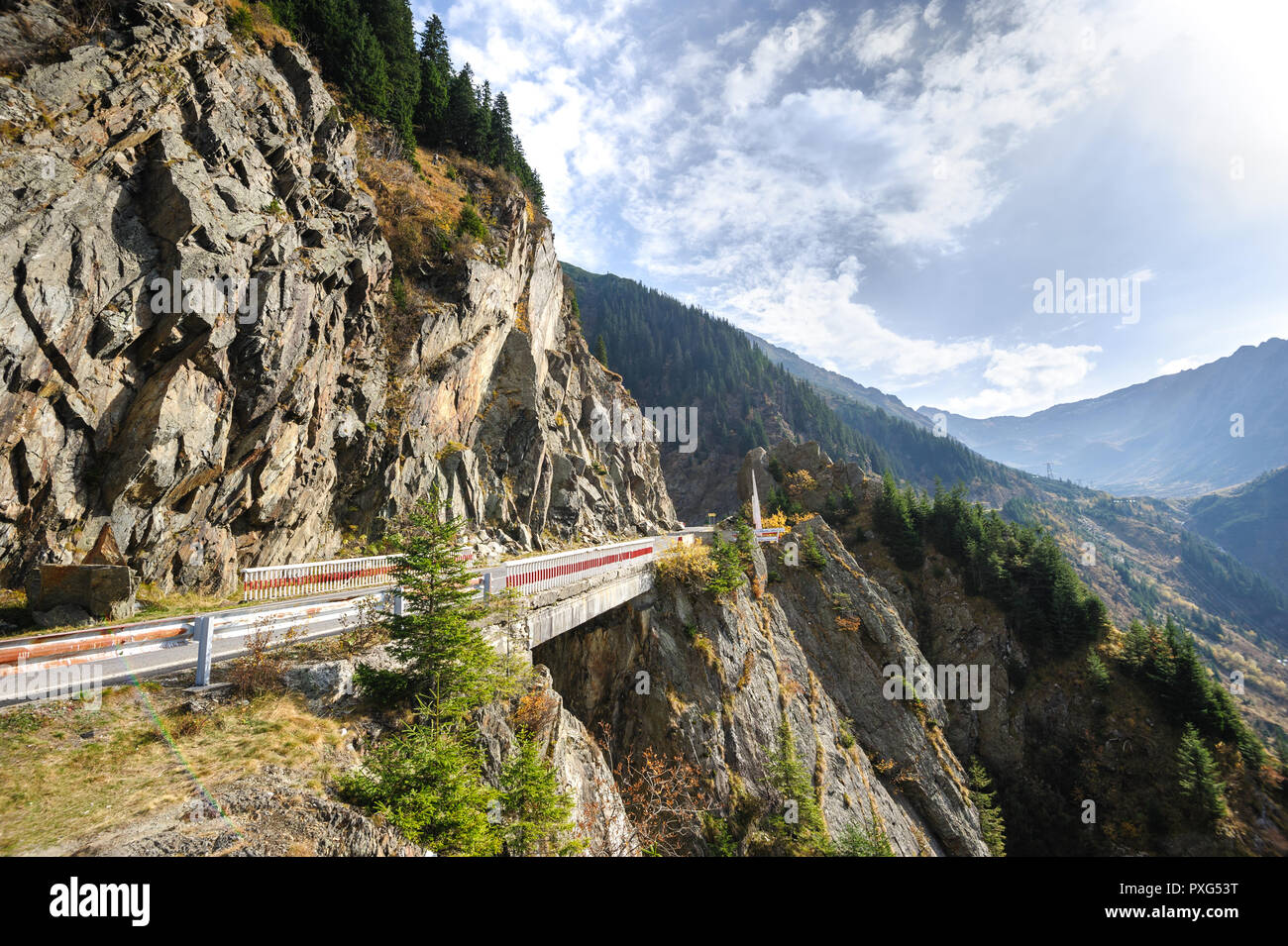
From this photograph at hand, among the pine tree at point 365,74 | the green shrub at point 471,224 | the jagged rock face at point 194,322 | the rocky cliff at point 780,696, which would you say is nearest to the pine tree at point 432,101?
the pine tree at point 365,74

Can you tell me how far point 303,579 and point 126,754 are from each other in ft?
36.7

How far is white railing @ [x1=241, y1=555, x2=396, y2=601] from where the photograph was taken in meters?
16.0

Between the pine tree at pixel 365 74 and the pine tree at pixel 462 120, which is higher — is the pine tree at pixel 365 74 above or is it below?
below

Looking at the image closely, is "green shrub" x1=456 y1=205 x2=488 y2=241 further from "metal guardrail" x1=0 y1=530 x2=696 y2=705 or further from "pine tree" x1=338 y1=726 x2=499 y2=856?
"pine tree" x1=338 y1=726 x2=499 y2=856

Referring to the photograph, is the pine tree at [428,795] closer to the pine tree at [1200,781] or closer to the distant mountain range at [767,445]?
the pine tree at [1200,781]

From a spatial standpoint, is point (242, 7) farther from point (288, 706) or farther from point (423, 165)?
point (288, 706)

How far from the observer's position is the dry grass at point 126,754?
513 centimetres

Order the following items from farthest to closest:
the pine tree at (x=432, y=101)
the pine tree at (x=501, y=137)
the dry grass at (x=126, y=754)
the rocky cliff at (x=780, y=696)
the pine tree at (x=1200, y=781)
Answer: the pine tree at (x=501, y=137)
the pine tree at (x=432, y=101)
the pine tree at (x=1200, y=781)
the rocky cliff at (x=780, y=696)
the dry grass at (x=126, y=754)

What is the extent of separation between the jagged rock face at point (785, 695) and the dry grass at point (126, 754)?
10.2m

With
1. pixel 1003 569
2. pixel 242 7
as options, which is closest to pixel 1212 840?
pixel 1003 569

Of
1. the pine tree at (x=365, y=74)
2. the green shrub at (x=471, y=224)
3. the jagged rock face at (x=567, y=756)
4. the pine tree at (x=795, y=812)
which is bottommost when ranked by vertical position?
the pine tree at (x=795, y=812)

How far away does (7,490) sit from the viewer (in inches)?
490

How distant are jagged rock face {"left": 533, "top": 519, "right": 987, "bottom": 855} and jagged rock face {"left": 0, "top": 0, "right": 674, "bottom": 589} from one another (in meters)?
12.0
